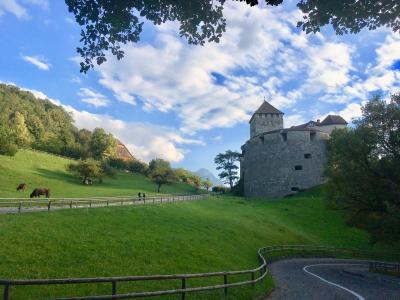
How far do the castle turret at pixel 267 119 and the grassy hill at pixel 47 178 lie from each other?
2868 centimetres

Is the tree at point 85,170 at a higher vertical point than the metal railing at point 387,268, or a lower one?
higher

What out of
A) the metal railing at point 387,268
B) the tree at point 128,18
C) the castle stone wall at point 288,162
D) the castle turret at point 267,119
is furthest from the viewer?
the castle turret at point 267,119

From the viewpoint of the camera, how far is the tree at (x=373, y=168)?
26859 millimetres

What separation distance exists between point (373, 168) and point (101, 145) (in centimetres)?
8947

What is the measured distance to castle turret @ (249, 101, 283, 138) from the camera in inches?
3782

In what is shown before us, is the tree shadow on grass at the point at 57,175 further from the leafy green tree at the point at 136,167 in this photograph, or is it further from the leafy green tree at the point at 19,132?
the leafy green tree at the point at 136,167

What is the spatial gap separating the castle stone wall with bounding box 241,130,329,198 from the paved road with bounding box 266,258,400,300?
51585 mm

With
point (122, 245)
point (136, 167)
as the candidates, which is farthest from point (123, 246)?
point (136, 167)

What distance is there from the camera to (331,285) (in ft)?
65.3

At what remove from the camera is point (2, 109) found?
106 m

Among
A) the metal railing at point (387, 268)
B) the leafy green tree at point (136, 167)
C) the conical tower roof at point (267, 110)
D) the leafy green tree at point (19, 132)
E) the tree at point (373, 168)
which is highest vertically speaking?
the conical tower roof at point (267, 110)

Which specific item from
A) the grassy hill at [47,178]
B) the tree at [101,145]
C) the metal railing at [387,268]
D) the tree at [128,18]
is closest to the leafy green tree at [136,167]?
the tree at [101,145]

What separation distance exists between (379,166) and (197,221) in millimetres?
14876

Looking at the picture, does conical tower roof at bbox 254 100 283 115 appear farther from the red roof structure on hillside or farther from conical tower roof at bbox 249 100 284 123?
the red roof structure on hillside
